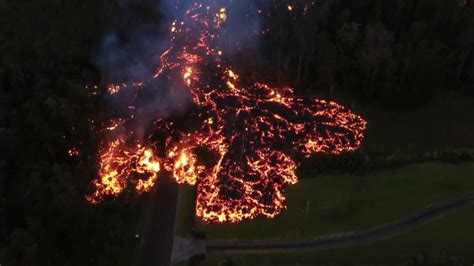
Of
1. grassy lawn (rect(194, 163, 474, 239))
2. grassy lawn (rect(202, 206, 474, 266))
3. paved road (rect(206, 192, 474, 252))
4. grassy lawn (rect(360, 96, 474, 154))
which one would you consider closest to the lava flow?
grassy lawn (rect(194, 163, 474, 239))

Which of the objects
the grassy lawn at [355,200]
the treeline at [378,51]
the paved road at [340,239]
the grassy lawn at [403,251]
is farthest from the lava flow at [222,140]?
the grassy lawn at [403,251]

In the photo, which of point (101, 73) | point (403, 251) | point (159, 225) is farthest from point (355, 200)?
point (101, 73)

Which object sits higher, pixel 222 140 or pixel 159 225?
pixel 222 140

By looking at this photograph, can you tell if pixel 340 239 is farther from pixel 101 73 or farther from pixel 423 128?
pixel 101 73

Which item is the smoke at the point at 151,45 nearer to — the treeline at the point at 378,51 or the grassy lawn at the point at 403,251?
the treeline at the point at 378,51

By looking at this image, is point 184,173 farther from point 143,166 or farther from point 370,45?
point 370,45

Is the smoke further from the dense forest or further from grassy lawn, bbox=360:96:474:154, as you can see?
grassy lawn, bbox=360:96:474:154
